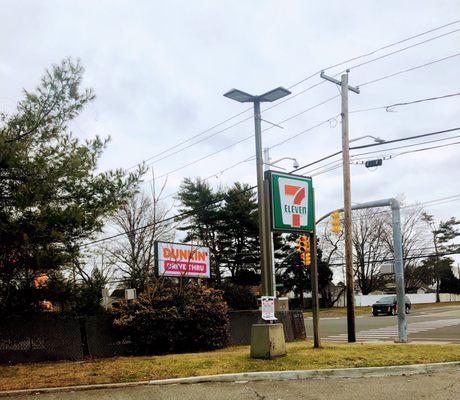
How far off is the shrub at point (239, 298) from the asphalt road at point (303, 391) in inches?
793

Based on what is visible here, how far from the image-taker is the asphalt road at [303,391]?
26.4 feet

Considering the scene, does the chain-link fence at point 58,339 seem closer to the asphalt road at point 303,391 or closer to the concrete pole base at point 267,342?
the concrete pole base at point 267,342

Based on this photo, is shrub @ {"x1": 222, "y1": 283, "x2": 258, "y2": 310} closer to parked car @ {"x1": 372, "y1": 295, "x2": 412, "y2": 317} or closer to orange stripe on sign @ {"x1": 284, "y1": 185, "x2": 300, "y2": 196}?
parked car @ {"x1": 372, "y1": 295, "x2": 412, "y2": 317}

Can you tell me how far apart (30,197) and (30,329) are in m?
3.77

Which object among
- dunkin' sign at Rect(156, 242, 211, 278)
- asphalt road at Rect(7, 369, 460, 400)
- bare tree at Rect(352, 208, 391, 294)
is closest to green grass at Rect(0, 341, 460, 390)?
asphalt road at Rect(7, 369, 460, 400)

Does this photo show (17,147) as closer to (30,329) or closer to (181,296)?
(30,329)

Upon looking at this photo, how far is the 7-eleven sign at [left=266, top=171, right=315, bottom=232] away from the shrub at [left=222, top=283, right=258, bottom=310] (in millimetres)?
16154

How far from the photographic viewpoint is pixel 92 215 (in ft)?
40.5

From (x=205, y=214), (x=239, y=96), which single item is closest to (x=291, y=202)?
(x=239, y=96)

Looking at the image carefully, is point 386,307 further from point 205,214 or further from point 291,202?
point 291,202

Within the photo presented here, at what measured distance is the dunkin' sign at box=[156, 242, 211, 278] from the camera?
23.2m

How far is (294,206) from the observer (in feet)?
45.3

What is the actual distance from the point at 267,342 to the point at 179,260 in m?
12.9

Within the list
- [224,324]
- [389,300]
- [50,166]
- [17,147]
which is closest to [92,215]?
[50,166]
